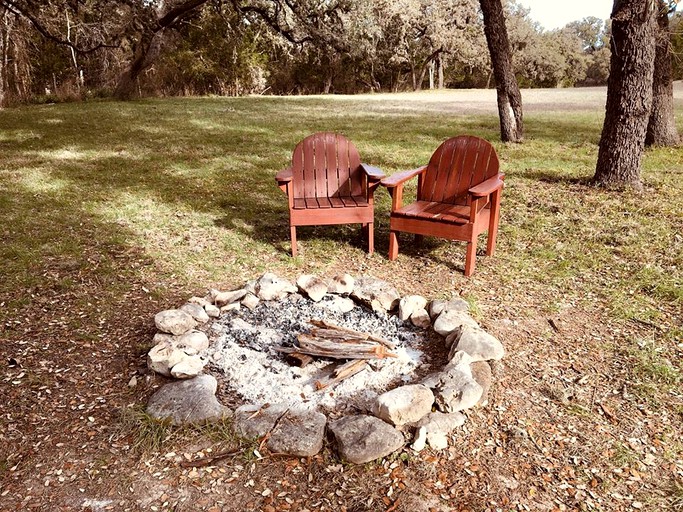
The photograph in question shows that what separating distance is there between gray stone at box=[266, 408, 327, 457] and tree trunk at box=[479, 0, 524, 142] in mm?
7372

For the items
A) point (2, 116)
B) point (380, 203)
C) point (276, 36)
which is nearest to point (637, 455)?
point (380, 203)

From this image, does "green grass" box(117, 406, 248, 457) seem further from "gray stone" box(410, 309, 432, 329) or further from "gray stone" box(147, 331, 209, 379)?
"gray stone" box(410, 309, 432, 329)

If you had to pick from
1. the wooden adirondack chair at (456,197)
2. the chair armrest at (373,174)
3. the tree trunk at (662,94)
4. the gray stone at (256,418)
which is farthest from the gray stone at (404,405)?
the tree trunk at (662,94)

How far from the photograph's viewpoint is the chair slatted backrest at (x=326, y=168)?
4.52m

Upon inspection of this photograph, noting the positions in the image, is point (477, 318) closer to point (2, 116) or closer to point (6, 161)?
point (6, 161)

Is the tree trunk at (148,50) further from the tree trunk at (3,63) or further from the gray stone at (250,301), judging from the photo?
the gray stone at (250,301)

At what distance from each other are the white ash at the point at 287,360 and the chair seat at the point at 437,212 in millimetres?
976

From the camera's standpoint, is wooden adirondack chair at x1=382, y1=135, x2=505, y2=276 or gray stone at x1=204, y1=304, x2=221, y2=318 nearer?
gray stone at x1=204, y1=304, x2=221, y2=318

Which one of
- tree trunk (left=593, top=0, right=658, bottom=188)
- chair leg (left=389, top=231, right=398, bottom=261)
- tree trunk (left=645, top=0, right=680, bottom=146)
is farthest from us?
tree trunk (left=645, top=0, right=680, bottom=146)

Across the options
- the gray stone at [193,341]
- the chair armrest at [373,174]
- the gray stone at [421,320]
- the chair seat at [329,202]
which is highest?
the chair armrest at [373,174]

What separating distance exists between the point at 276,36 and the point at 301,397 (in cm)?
2031

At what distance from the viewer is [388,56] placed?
96.2 ft

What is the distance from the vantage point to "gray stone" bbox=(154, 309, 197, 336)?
2.98 meters

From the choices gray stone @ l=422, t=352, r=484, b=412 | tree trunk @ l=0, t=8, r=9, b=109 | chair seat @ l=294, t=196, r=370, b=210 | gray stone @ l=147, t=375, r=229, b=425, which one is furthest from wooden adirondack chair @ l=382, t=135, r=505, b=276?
tree trunk @ l=0, t=8, r=9, b=109
